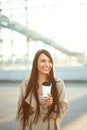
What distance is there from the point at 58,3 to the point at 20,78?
14.4ft

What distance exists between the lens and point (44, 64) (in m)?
2.55

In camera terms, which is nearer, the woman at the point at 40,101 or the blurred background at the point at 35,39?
the woman at the point at 40,101

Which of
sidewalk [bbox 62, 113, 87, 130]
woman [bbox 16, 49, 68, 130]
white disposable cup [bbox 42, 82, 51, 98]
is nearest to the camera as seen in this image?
white disposable cup [bbox 42, 82, 51, 98]

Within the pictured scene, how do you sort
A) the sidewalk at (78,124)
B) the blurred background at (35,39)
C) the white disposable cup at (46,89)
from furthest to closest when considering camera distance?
the blurred background at (35,39) < the sidewalk at (78,124) < the white disposable cup at (46,89)

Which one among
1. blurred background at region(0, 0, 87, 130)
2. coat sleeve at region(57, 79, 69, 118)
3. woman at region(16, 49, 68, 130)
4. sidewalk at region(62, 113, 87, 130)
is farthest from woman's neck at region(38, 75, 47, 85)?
blurred background at region(0, 0, 87, 130)

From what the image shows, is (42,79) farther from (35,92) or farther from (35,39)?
(35,39)

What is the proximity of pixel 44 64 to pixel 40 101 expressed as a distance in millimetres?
276

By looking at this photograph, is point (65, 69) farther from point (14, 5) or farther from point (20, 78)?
point (14, 5)

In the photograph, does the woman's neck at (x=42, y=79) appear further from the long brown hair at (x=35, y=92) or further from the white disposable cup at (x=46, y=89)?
the white disposable cup at (x=46, y=89)

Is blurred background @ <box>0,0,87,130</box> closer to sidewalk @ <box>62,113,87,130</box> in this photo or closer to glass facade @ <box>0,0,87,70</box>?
glass facade @ <box>0,0,87,70</box>

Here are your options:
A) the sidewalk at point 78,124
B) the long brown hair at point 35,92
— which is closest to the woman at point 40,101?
the long brown hair at point 35,92

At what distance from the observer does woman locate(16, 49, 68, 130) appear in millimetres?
2494

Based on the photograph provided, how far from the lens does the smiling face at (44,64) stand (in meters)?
2.54

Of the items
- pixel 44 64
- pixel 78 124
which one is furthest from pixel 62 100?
pixel 78 124
